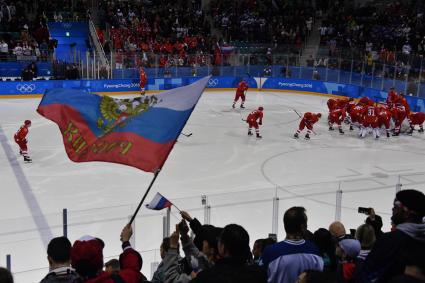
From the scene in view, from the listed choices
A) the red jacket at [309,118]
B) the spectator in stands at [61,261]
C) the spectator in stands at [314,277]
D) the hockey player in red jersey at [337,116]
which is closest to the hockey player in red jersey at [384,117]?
the hockey player in red jersey at [337,116]

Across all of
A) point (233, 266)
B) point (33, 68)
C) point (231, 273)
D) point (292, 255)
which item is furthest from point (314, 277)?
point (33, 68)

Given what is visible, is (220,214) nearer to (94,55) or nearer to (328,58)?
(94,55)

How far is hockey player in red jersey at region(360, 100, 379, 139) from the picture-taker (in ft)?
52.7

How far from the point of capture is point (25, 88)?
835 inches

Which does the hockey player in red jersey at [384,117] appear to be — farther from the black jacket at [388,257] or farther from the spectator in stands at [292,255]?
the black jacket at [388,257]

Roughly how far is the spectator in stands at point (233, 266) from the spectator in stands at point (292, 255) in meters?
0.24

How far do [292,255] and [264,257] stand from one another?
172 millimetres

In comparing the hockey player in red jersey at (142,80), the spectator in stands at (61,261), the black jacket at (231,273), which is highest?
the black jacket at (231,273)

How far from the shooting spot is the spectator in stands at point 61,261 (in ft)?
10.2

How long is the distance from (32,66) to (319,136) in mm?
12003

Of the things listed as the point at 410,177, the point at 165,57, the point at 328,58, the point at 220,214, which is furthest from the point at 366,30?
the point at 220,214

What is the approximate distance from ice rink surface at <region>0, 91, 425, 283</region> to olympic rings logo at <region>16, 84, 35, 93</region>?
767 millimetres

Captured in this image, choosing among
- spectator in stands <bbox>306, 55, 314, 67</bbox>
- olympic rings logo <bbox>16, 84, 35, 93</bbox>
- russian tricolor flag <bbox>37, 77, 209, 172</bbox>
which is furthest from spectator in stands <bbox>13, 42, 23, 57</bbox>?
russian tricolor flag <bbox>37, 77, 209, 172</bbox>

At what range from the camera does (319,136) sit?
16.4m
